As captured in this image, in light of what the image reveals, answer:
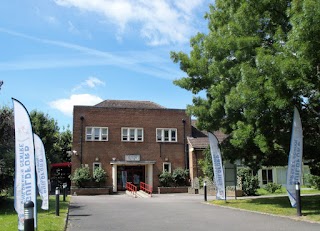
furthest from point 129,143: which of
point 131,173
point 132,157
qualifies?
point 131,173

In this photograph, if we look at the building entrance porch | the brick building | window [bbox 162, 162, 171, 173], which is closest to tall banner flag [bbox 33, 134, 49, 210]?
the brick building

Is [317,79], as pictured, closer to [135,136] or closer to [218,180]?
[218,180]

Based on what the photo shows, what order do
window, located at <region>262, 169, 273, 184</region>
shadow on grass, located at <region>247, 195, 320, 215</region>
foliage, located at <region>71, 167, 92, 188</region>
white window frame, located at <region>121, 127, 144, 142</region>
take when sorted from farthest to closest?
window, located at <region>262, 169, 273, 184</region> < white window frame, located at <region>121, 127, 144, 142</region> < foliage, located at <region>71, 167, 92, 188</region> < shadow on grass, located at <region>247, 195, 320, 215</region>

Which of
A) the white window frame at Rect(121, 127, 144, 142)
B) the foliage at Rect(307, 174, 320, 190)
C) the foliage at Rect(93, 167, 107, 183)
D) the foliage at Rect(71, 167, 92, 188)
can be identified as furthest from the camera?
the white window frame at Rect(121, 127, 144, 142)

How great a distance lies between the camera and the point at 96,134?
121ft

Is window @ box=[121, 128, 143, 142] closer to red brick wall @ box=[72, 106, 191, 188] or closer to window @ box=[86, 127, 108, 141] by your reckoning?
red brick wall @ box=[72, 106, 191, 188]

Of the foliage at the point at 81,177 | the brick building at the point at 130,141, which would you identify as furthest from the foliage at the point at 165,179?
the foliage at the point at 81,177

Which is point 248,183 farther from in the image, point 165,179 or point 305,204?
point 305,204

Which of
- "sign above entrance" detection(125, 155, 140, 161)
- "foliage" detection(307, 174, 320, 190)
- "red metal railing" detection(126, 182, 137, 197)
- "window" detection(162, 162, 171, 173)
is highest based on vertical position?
"sign above entrance" detection(125, 155, 140, 161)

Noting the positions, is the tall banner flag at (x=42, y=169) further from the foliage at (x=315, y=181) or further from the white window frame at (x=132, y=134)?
the white window frame at (x=132, y=134)

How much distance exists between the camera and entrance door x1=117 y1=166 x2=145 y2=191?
37162mm

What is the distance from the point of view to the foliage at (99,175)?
A: 34844 millimetres

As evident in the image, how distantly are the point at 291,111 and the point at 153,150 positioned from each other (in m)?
24.1

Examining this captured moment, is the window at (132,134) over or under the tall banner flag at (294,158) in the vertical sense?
over
